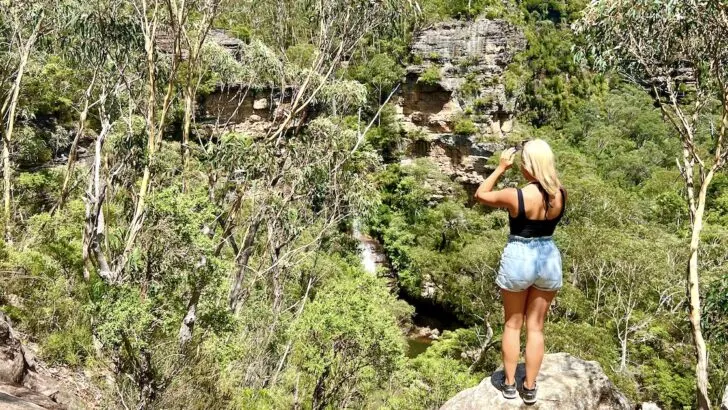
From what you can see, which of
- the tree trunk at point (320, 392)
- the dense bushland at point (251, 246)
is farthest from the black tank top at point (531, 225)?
the tree trunk at point (320, 392)

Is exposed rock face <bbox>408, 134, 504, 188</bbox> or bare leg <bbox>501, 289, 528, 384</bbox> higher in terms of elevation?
bare leg <bbox>501, 289, 528, 384</bbox>

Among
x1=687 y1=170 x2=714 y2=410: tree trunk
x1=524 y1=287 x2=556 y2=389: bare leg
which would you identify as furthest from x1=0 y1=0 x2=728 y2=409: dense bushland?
x1=524 y1=287 x2=556 y2=389: bare leg

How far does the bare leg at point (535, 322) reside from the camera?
3.14m

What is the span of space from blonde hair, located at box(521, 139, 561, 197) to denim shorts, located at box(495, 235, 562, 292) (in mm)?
350

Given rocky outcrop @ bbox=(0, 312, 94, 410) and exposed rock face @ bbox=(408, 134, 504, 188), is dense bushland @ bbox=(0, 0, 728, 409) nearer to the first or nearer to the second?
rocky outcrop @ bbox=(0, 312, 94, 410)

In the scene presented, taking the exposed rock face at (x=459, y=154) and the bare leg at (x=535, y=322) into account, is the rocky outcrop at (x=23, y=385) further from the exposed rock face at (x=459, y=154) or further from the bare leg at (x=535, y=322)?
the exposed rock face at (x=459, y=154)

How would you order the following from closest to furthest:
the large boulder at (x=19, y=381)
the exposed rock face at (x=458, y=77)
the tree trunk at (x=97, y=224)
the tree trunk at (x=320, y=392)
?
the large boulder at (x=19, y=381) → the tree trunk at (x=97, y=224) → the tree trunk at (x=320, y=392) → the exposed rock face at (x=458, y=77)

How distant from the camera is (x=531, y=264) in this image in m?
3.03

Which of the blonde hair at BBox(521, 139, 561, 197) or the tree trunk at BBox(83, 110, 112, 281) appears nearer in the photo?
the blonde hair at BBox(521, 139, 561, 197)

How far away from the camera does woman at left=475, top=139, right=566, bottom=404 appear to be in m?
2.97

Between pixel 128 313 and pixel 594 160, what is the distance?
109ft

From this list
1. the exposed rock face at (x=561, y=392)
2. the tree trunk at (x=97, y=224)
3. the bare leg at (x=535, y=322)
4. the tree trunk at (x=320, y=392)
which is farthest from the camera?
the tree trunk at (x=320, y=392)

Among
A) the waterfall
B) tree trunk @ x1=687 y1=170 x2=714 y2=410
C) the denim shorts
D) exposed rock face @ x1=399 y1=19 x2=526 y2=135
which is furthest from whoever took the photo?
exposed rock face @ x1=399 y1=19 x2=526 y2=135

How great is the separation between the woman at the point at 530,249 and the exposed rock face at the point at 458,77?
27.6 metres
